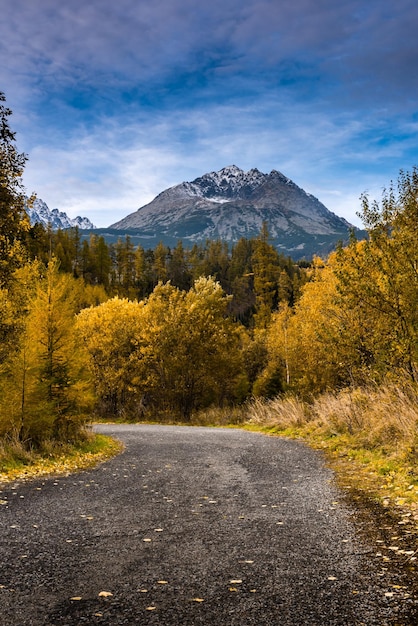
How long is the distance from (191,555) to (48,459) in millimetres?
9138

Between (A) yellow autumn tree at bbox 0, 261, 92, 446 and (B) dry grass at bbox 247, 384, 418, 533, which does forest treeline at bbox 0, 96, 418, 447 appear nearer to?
(A) yellow autumn tree at bbox 0, 261, 92, 446

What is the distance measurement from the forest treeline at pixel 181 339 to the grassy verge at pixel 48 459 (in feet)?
2.16

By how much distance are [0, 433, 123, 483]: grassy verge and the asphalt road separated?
1.35 metres

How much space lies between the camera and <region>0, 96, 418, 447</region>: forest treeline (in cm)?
1332

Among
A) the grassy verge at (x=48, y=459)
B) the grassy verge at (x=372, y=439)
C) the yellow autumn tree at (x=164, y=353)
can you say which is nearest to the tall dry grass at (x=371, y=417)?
the grassy verge at (x=372, y=439)

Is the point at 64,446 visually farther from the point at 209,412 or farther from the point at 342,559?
the point at 209,412

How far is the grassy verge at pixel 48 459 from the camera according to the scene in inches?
472

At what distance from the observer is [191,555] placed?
19.1 ft

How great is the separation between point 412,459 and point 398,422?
2125mm

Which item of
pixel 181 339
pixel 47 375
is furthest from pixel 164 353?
pixel 47 375

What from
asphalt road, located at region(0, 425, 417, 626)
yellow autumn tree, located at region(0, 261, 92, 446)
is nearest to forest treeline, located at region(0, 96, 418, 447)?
yellow autumn tree, located at region(0, 261, 92, 446)

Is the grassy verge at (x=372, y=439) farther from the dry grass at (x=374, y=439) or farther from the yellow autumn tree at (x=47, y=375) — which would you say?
the yellow autumn tree at (x=47, y=375)

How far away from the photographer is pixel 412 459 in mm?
9953

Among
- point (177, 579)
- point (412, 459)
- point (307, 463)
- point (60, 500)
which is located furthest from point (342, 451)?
point (177, 579)
